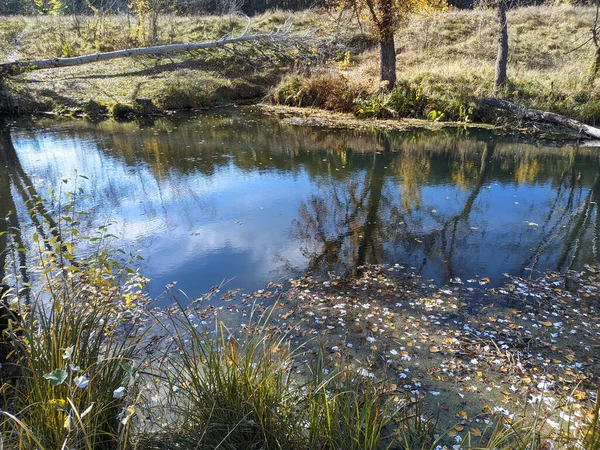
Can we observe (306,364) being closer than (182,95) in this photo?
Yes

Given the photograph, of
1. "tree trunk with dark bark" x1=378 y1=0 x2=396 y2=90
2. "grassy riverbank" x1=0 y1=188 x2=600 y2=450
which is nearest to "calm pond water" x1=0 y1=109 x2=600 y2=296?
"grassy riverbank" x1=0 y1=188 x2=600 y2=450

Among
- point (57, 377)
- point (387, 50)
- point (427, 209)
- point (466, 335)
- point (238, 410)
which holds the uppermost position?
point (387, 50)

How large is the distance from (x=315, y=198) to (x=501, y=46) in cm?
1189

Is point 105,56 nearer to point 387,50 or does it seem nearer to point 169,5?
point 387,50

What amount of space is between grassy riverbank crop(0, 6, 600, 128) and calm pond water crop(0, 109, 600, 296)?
3.22 metres

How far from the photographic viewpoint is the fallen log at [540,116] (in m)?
14.6

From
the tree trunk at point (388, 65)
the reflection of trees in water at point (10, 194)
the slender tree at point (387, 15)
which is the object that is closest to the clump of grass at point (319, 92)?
the tree trunk at point (388, 65)

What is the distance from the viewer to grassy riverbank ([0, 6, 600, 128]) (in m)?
17.3

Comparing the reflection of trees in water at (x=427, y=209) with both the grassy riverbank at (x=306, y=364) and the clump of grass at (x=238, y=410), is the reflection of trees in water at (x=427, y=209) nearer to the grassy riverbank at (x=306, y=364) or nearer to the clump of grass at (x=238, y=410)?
the grassy riverbank at (x=306, y=364)

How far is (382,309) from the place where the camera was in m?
5.52

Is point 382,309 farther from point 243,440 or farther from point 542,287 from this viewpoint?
point 243,440

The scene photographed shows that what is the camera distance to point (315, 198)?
9688mm

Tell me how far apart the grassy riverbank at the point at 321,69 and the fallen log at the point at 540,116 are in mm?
568

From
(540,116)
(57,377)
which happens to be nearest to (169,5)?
(540,116)
